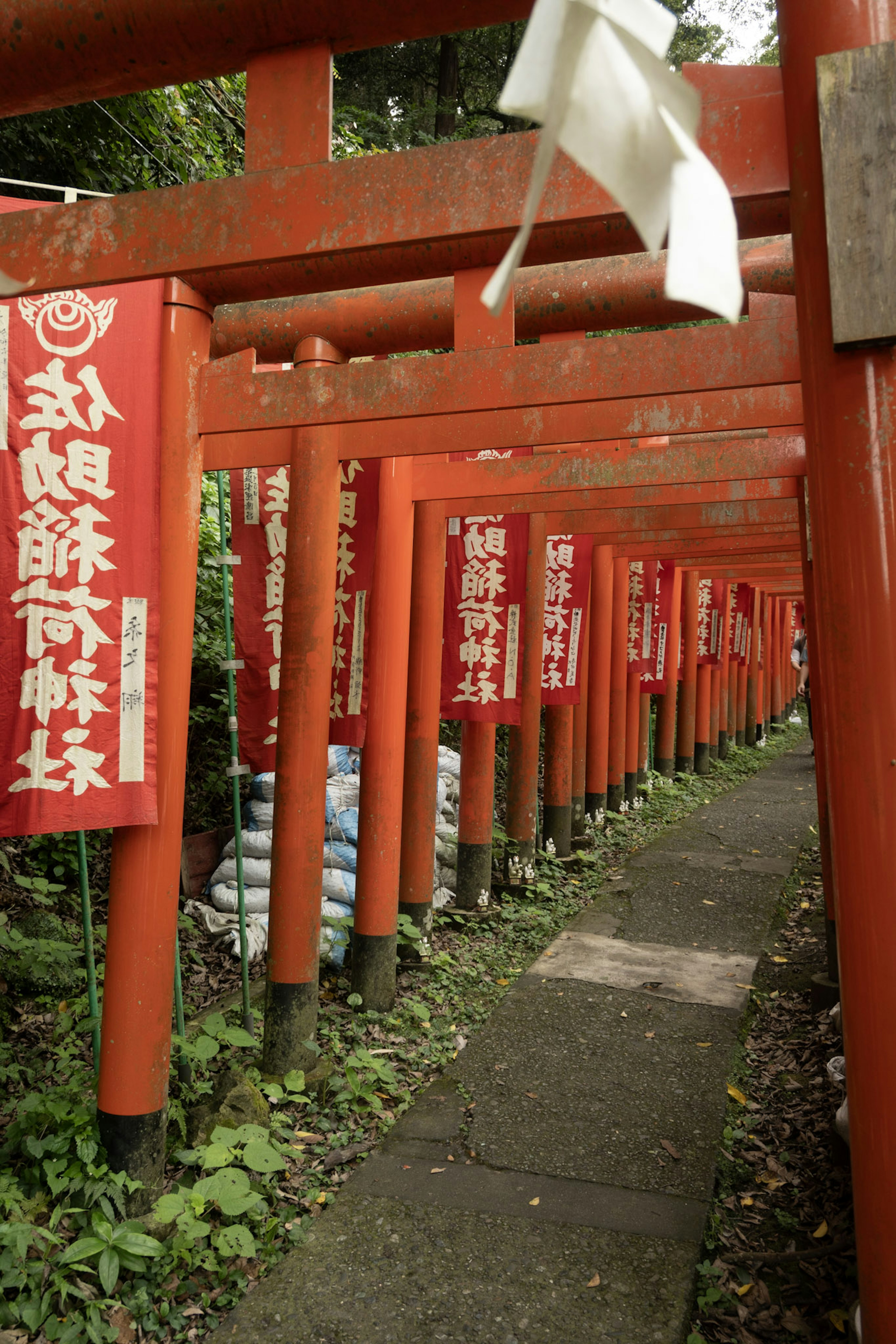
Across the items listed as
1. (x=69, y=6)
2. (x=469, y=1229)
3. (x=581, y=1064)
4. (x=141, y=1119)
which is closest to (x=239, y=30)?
(x=69, y=6)

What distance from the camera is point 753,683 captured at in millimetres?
24141

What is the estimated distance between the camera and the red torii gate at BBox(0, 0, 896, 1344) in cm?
181

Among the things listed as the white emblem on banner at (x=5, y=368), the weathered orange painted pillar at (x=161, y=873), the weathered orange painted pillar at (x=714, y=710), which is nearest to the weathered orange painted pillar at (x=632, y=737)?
the weathered orange painted pillar at (x=714, y=710)

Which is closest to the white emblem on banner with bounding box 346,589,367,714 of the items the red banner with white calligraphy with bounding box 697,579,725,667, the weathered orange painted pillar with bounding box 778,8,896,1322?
the weathered orange painted pillar with bounding box 778,8,896,1322

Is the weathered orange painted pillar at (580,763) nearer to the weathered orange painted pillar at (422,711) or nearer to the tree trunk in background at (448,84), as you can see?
the weathered orange painted pillar at (422,711)

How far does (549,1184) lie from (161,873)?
209cm

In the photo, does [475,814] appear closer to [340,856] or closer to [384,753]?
[340,856]

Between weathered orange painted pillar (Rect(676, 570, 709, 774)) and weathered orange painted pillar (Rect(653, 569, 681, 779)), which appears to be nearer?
weathered orange painted pillar (Rect(653, 569, 681, 779))

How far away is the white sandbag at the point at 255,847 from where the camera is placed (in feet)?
22.9

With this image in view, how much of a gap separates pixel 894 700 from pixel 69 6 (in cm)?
251

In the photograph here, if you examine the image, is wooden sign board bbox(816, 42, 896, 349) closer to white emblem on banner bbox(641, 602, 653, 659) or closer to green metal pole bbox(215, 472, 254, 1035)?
green metal pole bbox(215, 472, 254, 1035)

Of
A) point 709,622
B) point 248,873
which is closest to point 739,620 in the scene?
point 709,622

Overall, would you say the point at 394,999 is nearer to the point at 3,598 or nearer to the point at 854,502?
the point at 3,598

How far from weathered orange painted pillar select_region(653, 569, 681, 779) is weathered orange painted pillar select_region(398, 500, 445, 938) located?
29.4 feet
